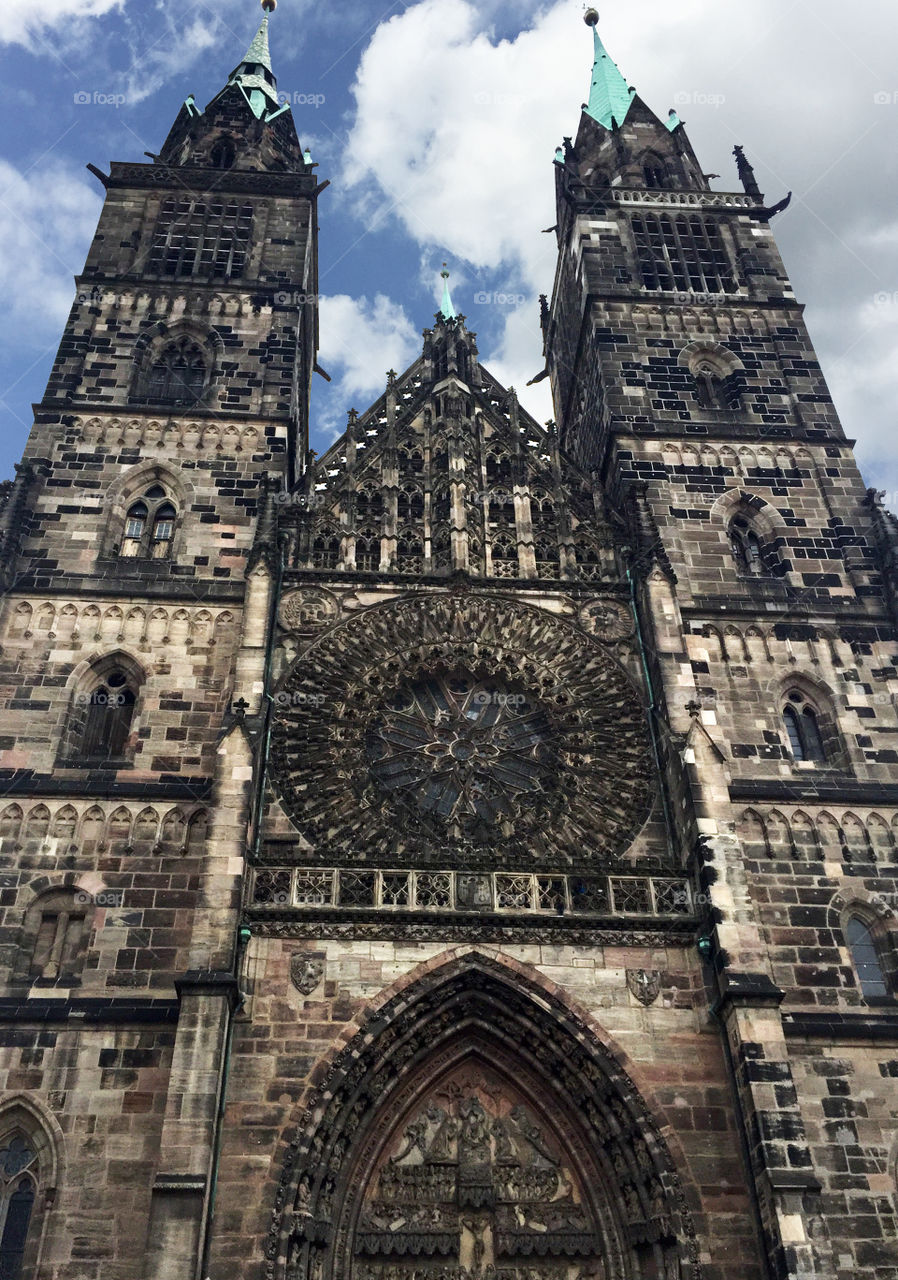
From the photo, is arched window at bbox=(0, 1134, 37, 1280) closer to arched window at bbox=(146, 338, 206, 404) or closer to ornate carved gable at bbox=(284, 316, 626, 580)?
ornate carved gable at bbox=(284, 316, 626, 580)

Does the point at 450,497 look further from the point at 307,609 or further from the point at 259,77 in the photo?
the point at 259,77

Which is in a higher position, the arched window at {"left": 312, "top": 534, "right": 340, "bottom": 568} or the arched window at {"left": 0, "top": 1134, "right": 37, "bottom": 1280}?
the arched window at {"left": 312, "top": 534, "right": 340, "bottom": 568}

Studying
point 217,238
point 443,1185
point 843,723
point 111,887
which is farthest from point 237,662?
point 217,238

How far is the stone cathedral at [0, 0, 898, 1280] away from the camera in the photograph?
12875 mm

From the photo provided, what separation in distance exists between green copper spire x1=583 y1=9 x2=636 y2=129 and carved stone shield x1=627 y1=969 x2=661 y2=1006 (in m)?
22.6

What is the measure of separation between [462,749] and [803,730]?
17.2ft

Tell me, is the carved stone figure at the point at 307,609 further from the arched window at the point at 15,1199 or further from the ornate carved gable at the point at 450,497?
the arched window at the point at 15,1199

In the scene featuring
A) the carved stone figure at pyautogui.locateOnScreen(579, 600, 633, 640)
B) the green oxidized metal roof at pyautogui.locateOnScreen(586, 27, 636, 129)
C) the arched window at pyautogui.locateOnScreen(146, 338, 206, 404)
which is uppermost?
the green oxidized metal roof at pyautogui.locateOnScreen(586, 27, 636, 129)

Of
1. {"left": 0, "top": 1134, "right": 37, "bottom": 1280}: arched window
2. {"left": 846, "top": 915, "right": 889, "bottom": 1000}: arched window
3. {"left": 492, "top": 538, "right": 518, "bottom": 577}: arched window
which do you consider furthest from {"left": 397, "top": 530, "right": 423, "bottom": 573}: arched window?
{"left": 0, "top": 1134, "right": 37, "bottom": 1280}: arched window

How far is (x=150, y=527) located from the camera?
1959cm

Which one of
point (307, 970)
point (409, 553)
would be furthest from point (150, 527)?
point (307, 970)

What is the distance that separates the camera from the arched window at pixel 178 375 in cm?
2164

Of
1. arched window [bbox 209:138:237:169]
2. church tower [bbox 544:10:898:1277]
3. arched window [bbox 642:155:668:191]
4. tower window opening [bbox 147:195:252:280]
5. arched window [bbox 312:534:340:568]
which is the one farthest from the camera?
arched window [bbox 642:155:668:191]

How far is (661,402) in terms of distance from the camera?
22016 mm
